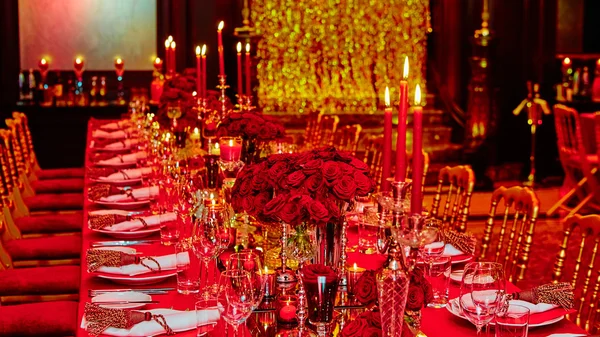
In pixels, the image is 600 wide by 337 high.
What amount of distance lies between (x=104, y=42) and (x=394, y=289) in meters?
7.56

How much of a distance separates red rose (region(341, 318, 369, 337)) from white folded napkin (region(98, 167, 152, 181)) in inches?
114

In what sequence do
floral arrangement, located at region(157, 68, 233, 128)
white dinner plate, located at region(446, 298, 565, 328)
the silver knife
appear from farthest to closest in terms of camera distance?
1. floral arrangement, located at region(157, 68, 233, 128)
2. the silver knife
3. white dinner plate, located at region(446, 298, 565, 328)

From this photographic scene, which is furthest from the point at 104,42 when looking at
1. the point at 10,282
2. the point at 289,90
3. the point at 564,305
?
the point at 564,305

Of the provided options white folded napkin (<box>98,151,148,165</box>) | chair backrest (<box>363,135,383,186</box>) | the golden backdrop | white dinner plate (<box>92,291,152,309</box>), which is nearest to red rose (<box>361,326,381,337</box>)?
white dinner plate (<box>92,291,152,309</box>)

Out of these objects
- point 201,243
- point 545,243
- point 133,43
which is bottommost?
point 545,243

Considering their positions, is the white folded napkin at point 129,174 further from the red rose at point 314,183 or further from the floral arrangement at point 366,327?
the floral arrangement at point 366,327

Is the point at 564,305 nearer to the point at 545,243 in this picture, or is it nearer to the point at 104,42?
the point at 545,243

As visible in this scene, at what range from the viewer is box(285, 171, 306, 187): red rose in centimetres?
235

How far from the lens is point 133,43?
9117 mm

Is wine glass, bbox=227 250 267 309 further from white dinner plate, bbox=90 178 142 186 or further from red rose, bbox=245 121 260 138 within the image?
white dinner plate, bbox=90 178 142 186

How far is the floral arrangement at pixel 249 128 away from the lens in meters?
3.68

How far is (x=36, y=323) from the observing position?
11.0 feet

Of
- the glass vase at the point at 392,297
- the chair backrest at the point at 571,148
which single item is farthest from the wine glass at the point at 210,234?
the chair backrest at the point at 571,148

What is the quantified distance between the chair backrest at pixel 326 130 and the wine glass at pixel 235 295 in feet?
14.2
